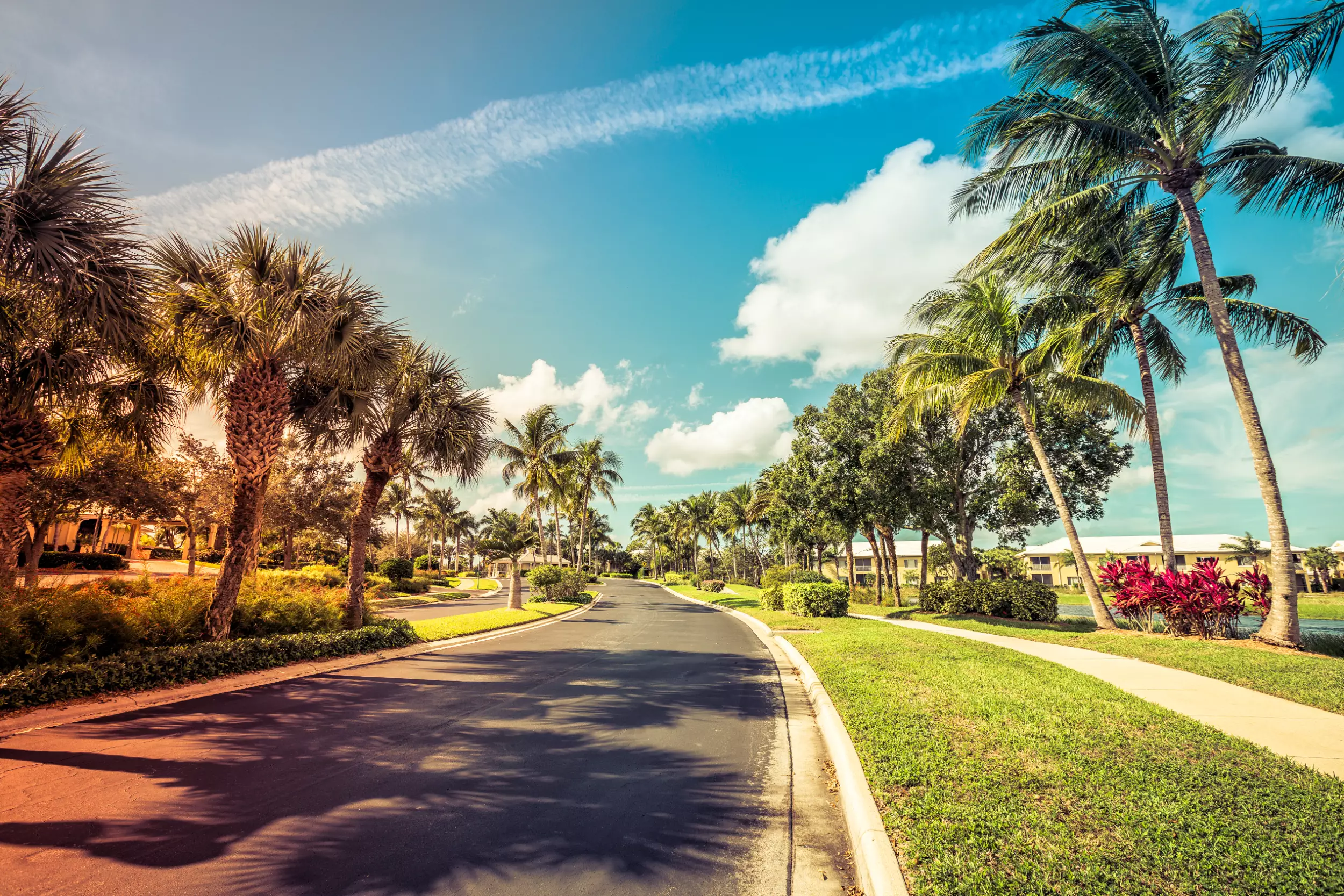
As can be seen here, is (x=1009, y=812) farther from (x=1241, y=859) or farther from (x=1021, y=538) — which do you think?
(x=1021, y=538)

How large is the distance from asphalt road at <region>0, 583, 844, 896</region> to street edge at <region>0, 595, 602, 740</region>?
32 cm

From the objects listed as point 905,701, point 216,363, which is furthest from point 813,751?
point 216,363

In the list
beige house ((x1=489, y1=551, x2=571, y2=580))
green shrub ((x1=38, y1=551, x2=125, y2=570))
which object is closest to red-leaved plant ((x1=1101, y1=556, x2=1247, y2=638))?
beige house ((x1=489, y1=551, x2=571, y2=580))

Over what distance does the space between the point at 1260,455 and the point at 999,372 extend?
20.2 feet

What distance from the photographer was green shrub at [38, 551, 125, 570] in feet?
92.9

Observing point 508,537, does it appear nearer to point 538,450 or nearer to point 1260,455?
point 538,450

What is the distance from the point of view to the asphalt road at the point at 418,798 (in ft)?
10.8

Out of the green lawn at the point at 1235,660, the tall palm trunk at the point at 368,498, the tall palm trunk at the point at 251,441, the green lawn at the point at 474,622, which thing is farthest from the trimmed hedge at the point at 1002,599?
the tall palm trunk at the point at 251,441

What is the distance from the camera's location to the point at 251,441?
32.3 ft

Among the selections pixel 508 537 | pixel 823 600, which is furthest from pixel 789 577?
pixel 508 537

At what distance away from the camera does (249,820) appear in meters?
3.90

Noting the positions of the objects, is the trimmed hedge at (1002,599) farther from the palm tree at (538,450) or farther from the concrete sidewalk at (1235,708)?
the palm tree at (538,450)

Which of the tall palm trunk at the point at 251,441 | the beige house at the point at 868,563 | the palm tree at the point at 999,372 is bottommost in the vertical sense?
the beige house at the point at 868,563

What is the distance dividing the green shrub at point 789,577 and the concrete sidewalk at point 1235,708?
47.6 feet
